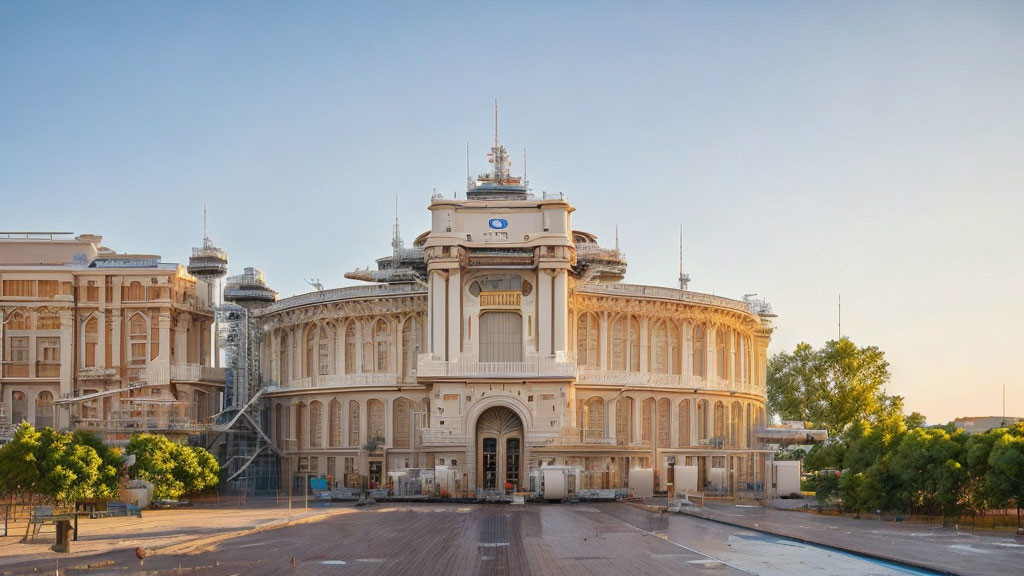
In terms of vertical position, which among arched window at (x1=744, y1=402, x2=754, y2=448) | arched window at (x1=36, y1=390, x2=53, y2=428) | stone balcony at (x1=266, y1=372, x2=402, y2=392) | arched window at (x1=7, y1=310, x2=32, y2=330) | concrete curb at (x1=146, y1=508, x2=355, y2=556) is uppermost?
arched window at (x1=7, y1=310, x2=32, y2=330)

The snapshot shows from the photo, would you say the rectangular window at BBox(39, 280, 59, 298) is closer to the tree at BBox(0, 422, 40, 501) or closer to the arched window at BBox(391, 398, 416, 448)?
the arched window at BBox(391, 398, 416, 448)

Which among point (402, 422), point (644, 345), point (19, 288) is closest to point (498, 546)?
point (402, 422)

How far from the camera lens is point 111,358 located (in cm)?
10662

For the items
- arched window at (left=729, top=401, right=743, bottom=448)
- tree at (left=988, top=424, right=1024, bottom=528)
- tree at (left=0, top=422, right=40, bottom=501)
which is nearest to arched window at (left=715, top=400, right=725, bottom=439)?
arched window at (left=729, top=401, right=743, bottom=448)

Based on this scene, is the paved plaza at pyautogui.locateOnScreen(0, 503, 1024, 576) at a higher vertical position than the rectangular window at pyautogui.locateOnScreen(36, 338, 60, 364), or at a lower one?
lower

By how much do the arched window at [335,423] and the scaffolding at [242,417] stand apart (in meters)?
5.63

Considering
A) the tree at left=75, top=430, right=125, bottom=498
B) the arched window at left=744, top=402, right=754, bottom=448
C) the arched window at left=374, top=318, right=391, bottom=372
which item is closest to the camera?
the tree at left=75, top=430, right=125, bottom=498

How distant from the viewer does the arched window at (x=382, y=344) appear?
108 metres

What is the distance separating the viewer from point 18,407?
10562 centimetres

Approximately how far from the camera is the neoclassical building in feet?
314

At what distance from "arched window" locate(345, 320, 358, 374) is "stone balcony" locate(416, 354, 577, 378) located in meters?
16.1

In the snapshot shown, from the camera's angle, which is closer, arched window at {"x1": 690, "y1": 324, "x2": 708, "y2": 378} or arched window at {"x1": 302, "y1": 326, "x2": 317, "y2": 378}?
arched window at {"x1": 302, "y1": 326, "x2": 317, "y2": 378}

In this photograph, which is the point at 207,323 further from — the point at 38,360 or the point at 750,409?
the point at 750,409

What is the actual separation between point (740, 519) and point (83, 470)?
37478 millimetres
